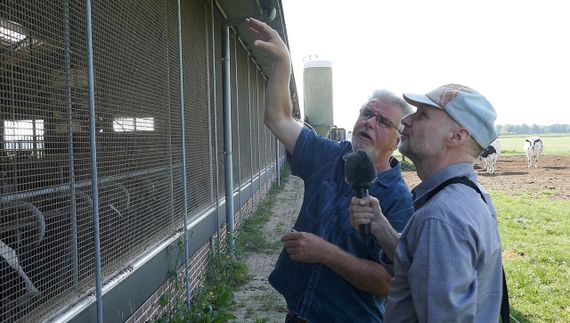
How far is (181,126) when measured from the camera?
16.4 feet

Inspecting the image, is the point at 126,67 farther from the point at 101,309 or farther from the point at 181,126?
the point at 101,309

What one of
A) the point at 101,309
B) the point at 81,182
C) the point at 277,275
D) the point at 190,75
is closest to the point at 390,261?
the point at 277,275

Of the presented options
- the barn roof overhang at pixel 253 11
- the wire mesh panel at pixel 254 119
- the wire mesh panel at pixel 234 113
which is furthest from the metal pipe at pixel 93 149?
the wire mesh panel at pixel 254 119

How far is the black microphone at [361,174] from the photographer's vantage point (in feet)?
8.03

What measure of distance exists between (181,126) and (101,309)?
229 centimetres

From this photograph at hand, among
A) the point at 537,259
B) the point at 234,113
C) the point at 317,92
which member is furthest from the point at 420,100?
the point at 317,92

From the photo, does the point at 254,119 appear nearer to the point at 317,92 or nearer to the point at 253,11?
the point at 253,11

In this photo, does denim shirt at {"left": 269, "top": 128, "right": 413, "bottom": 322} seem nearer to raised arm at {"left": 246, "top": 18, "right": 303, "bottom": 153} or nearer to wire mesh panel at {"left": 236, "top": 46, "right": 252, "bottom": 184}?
raised arm at {"left": 246, "top": 18, "right": 303, "bottom": 153}

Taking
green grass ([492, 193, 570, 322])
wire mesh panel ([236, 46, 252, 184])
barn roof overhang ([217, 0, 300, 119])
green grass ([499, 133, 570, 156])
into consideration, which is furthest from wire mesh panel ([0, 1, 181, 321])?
green grass ([499, 133, 570, 156])

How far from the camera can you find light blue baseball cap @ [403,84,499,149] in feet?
6.70

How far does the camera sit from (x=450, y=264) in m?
1.73

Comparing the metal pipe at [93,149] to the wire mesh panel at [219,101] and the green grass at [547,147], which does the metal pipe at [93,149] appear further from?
the green grass at [547,147]

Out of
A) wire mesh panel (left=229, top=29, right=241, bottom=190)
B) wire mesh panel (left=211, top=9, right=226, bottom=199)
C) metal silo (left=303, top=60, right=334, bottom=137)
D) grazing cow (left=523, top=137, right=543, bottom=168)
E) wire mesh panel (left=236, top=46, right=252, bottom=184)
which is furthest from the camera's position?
grazing cow (left=523, top=137, right=543, bottom=168)

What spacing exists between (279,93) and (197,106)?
11.3 feet
